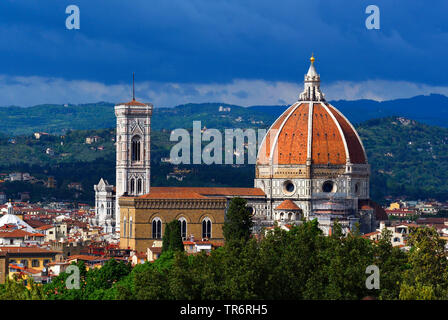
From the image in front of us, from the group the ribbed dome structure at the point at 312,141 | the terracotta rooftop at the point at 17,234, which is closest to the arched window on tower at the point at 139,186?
the ribbed dome structure at the point at 312,141

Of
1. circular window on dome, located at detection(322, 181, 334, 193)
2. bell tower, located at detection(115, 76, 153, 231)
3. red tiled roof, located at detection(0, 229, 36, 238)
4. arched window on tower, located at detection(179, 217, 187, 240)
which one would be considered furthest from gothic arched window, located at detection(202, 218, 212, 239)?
circular window on dome, located at detection(322, 181, 334, 193)

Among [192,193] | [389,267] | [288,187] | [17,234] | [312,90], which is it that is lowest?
[17,234]

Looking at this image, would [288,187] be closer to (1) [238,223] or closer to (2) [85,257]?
(1) [238,223]

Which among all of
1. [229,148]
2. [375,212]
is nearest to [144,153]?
[375,212]

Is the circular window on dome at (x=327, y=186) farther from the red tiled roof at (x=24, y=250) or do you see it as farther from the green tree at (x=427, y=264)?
the green tree at (x=427, y=264)

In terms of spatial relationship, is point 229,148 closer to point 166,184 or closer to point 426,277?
point 166,184

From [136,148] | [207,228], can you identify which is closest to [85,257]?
[207,228]
